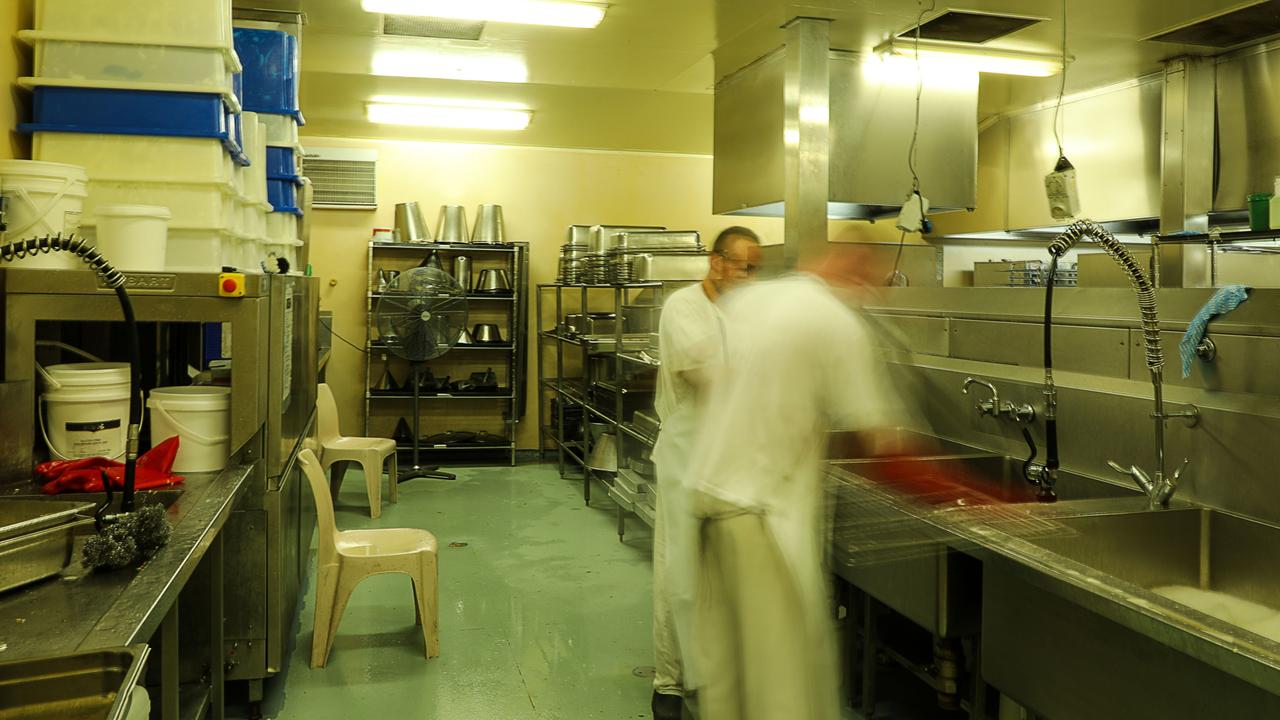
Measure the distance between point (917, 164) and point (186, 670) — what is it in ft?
13.1

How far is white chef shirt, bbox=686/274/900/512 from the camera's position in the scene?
2.10m

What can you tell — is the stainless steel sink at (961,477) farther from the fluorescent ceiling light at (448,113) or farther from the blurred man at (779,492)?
the fluorescent ceiling light at (448,113)

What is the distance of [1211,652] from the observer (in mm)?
1447

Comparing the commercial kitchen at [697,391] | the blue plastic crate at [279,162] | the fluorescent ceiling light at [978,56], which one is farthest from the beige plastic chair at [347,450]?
the fluorescent ceiling light at [978,56]

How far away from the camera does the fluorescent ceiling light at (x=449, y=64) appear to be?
198 inches

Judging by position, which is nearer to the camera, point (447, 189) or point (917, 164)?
point (917, 164)

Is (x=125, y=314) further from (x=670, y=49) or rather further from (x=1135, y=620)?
(x=670, y=49)

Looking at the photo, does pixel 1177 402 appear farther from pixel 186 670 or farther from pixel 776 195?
pixel 186 670

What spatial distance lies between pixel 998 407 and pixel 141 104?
108 inches

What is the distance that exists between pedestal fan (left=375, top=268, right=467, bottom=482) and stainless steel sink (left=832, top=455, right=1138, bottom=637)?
4.48 metres

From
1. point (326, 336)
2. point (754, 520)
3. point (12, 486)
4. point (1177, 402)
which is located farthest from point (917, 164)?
point (326, 336)

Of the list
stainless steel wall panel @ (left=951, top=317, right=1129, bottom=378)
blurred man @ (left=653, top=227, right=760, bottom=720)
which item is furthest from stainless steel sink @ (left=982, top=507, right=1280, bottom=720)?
blurred man @ (left=653, top=227, right=760, bottom=720)

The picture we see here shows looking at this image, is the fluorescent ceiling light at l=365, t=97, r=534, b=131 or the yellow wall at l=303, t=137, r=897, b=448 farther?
the yellow wall at l=303, t=137, r=897, b=448

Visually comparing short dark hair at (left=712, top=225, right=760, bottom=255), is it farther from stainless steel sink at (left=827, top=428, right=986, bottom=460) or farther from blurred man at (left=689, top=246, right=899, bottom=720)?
blurred man at (left=689, top=246, right=899, bottom=720)
